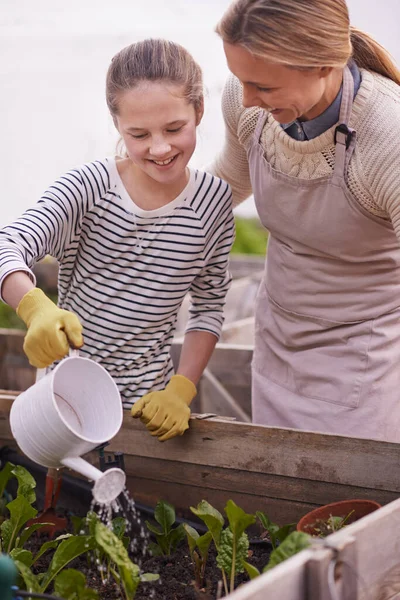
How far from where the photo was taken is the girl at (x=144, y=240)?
1460 mm

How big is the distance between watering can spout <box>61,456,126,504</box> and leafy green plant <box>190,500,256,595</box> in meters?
0.20

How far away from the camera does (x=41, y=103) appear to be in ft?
13.9

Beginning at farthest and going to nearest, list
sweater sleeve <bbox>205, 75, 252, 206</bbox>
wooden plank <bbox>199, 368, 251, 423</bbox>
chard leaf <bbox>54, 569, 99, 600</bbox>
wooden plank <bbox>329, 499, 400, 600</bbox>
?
wooden plank <bbox>199, 368, 251, 423</bbox>
sweater sleeve <bbox>205, 75, 252, 206</bbox>
chard leaf <bbox>54, 569, 99, 600</bbox>
wooden plank <bbox>329, 499, 400, 600</bbox>

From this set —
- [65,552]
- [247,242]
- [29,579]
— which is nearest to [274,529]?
[65,552]

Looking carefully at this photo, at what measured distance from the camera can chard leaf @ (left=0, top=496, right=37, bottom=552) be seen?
1496 mm

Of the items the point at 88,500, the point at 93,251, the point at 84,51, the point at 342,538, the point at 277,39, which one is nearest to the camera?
the point at 342,538

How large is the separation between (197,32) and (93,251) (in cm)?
275

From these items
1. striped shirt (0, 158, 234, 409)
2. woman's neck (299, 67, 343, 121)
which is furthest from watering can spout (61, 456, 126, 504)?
woman's neck (299, 67, 343, 121)

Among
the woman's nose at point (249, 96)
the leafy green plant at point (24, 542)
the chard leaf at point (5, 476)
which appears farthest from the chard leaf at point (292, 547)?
the chard leaf at point (5, 476)

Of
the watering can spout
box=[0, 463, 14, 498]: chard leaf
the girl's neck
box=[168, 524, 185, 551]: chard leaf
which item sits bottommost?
box=[168, 524, 185, 551]: chard leaf

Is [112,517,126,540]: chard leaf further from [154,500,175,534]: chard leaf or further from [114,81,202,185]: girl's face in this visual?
[114,81,202,185]: girl's face

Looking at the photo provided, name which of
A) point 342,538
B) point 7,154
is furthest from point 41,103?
point 342,538

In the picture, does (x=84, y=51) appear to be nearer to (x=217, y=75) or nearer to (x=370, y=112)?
(x=217, y=75)

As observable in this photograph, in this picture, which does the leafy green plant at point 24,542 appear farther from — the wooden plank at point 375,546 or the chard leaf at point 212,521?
the wooden plank at point 375,546
